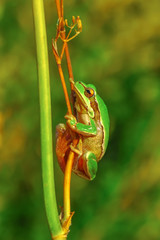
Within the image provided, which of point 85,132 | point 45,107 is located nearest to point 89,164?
point 85,132

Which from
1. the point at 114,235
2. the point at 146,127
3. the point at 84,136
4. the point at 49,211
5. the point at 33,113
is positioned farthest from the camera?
the point at 33,113

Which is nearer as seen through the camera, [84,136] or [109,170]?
[84,136]

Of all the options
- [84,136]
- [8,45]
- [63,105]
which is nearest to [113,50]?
[63,105]

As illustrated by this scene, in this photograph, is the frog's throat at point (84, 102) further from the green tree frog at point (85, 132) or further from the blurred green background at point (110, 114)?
the blurred green background at point (110, 114)

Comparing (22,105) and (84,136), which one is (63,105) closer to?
(22,105)

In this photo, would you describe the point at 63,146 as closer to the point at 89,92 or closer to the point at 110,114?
the point at 89,92

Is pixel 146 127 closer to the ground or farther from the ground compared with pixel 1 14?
closer to the ground

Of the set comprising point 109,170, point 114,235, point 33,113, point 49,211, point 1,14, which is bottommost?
point 114,235

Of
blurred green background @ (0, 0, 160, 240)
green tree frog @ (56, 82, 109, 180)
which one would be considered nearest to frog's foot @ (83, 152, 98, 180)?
green tree frog @ (56, 82, 109, 180)

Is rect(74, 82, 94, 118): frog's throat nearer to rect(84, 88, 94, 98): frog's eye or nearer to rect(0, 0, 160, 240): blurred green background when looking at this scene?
rect(84, 88, 94, 98): frog's eye
